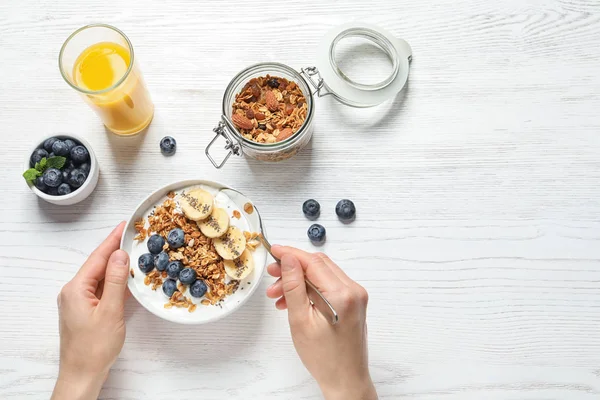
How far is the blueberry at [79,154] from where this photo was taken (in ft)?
4.04

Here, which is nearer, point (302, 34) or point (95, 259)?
point (95, 259)

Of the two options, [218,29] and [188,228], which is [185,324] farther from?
[218,29]

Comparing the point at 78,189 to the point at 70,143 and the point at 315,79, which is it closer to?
the point at 70,143

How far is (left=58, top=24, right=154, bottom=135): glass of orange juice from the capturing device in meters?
1.18

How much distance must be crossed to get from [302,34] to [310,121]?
281mm

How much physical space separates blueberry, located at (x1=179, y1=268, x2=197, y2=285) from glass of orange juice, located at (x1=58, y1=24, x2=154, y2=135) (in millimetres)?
371

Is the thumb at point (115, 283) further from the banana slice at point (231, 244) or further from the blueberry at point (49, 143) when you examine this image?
the blueberry at point (49, 143)

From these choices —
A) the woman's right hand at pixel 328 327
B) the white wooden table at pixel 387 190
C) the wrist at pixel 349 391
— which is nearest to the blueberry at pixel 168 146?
the white wooden table at pixel 387 190

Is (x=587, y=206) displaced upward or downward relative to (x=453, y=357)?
upward

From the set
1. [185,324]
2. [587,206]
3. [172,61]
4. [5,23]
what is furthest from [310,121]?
[5,23]

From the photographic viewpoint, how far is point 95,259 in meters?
1.18

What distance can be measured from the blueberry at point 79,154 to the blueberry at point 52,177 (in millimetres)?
45

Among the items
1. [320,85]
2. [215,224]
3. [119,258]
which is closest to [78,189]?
[119,258]

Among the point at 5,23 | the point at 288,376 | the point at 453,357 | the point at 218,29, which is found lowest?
the point at 288,376
